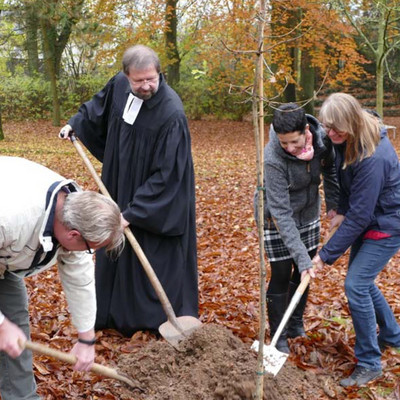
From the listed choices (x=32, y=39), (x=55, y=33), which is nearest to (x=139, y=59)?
(x=55, y=33)

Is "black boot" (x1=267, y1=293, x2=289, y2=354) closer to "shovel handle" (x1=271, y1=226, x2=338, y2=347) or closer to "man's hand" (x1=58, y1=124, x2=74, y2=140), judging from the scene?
"shovel handle" (x1=271, y1=226, x2=338, y2=347)

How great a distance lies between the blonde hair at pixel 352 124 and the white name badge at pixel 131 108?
1.60 m

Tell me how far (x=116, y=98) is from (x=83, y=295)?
219 cm

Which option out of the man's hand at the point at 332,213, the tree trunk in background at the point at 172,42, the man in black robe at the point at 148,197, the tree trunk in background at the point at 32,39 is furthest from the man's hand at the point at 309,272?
the tree trunk in background at the point at 32,39

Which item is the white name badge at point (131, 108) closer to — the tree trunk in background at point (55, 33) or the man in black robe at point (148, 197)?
the man in black robe at point (148, 197)

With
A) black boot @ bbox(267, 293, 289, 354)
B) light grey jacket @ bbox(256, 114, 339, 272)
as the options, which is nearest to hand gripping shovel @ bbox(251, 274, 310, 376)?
light grey jacket @ bbox(256, 114, 339, 272)

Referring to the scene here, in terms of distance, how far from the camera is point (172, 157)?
436cm

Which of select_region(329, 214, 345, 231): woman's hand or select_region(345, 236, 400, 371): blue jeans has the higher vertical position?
select_region(329, 214, 345, 231): woman's hand

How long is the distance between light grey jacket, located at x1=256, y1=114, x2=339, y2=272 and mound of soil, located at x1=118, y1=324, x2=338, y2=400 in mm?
727

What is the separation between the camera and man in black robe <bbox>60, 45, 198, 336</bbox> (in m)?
4.36

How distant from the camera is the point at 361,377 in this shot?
3.72 meters

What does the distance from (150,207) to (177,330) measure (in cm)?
94

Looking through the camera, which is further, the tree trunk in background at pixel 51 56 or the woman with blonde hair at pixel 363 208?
the tree trunk in background at pixel 51 56

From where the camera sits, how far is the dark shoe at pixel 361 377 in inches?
146
